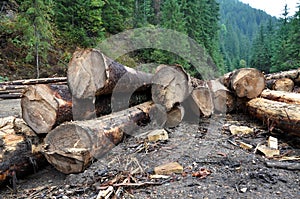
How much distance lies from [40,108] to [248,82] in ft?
12.4

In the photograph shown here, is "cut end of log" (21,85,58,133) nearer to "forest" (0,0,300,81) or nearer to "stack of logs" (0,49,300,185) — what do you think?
"stack of logs" (0,49,300,185)

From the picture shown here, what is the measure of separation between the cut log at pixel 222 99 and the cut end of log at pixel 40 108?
3.34m

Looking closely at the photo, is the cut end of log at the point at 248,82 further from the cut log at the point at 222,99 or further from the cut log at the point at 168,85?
the cut log at the point at 168,85

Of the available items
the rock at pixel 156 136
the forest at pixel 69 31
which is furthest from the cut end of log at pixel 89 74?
the forest at pixel 69 31

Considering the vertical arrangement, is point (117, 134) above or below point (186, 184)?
above

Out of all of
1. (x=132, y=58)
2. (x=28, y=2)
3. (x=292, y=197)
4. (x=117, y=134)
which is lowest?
(x=292, y=197)

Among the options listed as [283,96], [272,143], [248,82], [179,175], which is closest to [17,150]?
[179,175]

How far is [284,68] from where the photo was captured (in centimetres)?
2352

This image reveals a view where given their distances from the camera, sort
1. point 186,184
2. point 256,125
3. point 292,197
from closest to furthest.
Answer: point 292,197 < point 186,184 < point 256,125

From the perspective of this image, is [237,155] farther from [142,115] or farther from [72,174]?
[72,174]

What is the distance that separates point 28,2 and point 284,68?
22768mm

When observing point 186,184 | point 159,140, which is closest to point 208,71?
point 159,140

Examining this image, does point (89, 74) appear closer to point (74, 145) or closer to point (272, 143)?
point (74, 145)

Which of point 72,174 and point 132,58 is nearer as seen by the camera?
point 72,174
